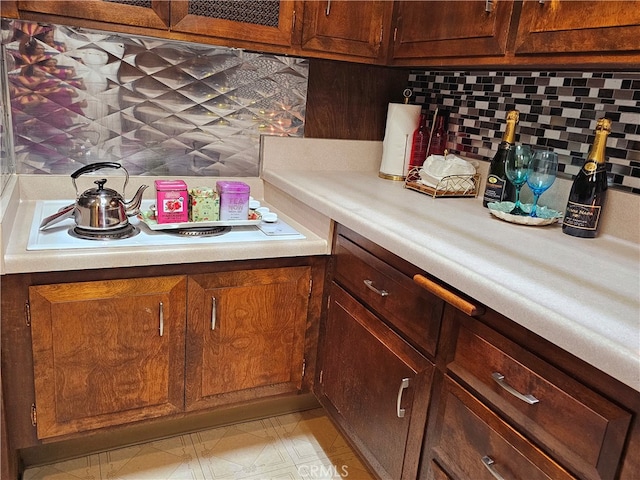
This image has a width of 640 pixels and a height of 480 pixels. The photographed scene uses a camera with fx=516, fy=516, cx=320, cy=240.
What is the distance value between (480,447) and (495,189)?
818mm

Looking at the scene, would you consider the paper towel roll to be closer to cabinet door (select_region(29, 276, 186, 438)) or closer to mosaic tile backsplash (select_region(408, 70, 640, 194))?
mosaic tile backsplash (select_region(408, 70, 640, 194))

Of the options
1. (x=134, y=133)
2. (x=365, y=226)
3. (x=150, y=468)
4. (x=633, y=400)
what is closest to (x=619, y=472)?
(x=633, y=400)

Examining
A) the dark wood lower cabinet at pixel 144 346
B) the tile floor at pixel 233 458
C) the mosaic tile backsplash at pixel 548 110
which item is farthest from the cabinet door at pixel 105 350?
the mosaic tile backsplash at pixel 548 110

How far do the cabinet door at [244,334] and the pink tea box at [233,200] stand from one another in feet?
0.69

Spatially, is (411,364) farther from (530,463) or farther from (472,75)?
(472,75)

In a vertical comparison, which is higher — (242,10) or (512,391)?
(242,10)

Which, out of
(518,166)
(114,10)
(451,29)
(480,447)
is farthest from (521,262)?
(114,10)

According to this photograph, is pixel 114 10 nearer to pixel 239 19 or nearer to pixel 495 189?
pixel 239 19

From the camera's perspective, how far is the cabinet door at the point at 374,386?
1.28m

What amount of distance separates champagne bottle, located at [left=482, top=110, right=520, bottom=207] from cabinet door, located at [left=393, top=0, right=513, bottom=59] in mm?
243

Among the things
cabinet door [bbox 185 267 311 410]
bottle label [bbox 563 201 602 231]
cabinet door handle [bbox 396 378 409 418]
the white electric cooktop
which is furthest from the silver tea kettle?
bottle label [bbox 563 201 602 231]

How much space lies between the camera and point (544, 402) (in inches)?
36.3

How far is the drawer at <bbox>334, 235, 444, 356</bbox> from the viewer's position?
121 cm

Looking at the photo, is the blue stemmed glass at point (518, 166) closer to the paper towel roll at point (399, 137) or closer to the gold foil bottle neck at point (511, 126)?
the gold foil bottle neck at point (511, 126)
